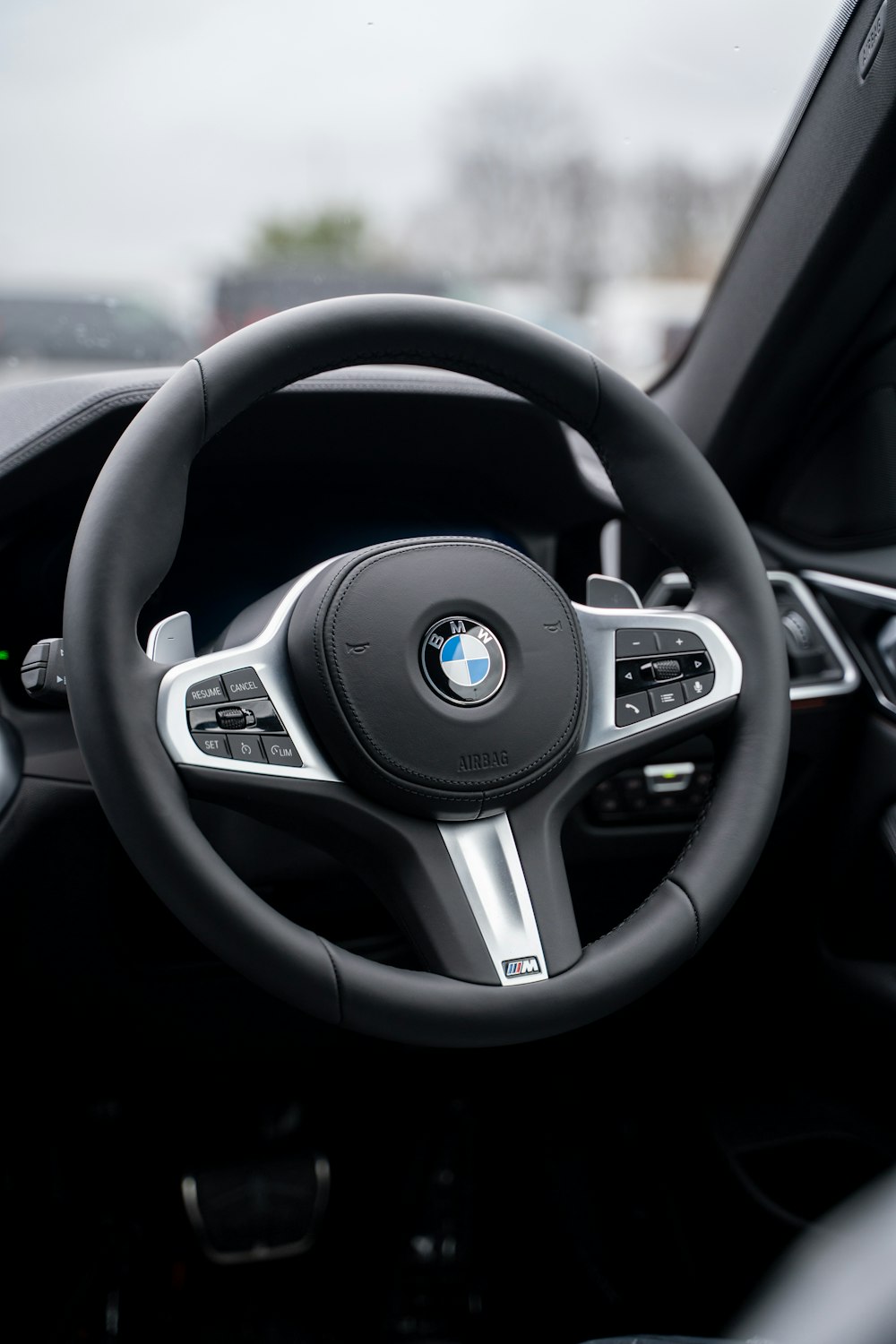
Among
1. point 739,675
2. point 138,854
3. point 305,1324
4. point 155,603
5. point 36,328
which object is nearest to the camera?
point 138,854

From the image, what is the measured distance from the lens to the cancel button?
0.97m

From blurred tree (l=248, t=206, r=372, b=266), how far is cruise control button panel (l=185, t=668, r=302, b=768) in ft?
2.56

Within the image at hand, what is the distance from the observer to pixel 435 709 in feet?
3.26

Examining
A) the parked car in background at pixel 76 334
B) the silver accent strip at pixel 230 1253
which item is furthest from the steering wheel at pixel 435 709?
the silver accent strip at pixel 230 1253

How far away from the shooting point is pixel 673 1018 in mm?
1763

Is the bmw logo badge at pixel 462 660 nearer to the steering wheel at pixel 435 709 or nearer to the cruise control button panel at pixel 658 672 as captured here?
the steering wheel at pixel 435 709

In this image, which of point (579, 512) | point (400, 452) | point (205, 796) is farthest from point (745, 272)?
point (205, 796)

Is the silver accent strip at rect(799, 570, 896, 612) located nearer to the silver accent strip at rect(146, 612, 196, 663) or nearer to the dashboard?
the dashboard

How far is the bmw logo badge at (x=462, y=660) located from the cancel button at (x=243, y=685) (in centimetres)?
14

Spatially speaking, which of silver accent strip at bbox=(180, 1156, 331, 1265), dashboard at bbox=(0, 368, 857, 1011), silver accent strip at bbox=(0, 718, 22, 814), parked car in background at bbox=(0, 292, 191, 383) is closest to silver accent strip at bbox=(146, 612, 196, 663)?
dashboard at bbox=(0, 368, 857, 1011)

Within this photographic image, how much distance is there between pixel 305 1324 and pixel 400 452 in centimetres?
124

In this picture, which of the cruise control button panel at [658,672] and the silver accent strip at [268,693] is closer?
the silver accent strip at [268,693]

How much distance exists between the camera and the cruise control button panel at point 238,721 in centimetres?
94

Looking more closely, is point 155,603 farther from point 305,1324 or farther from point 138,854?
point 305,1324
